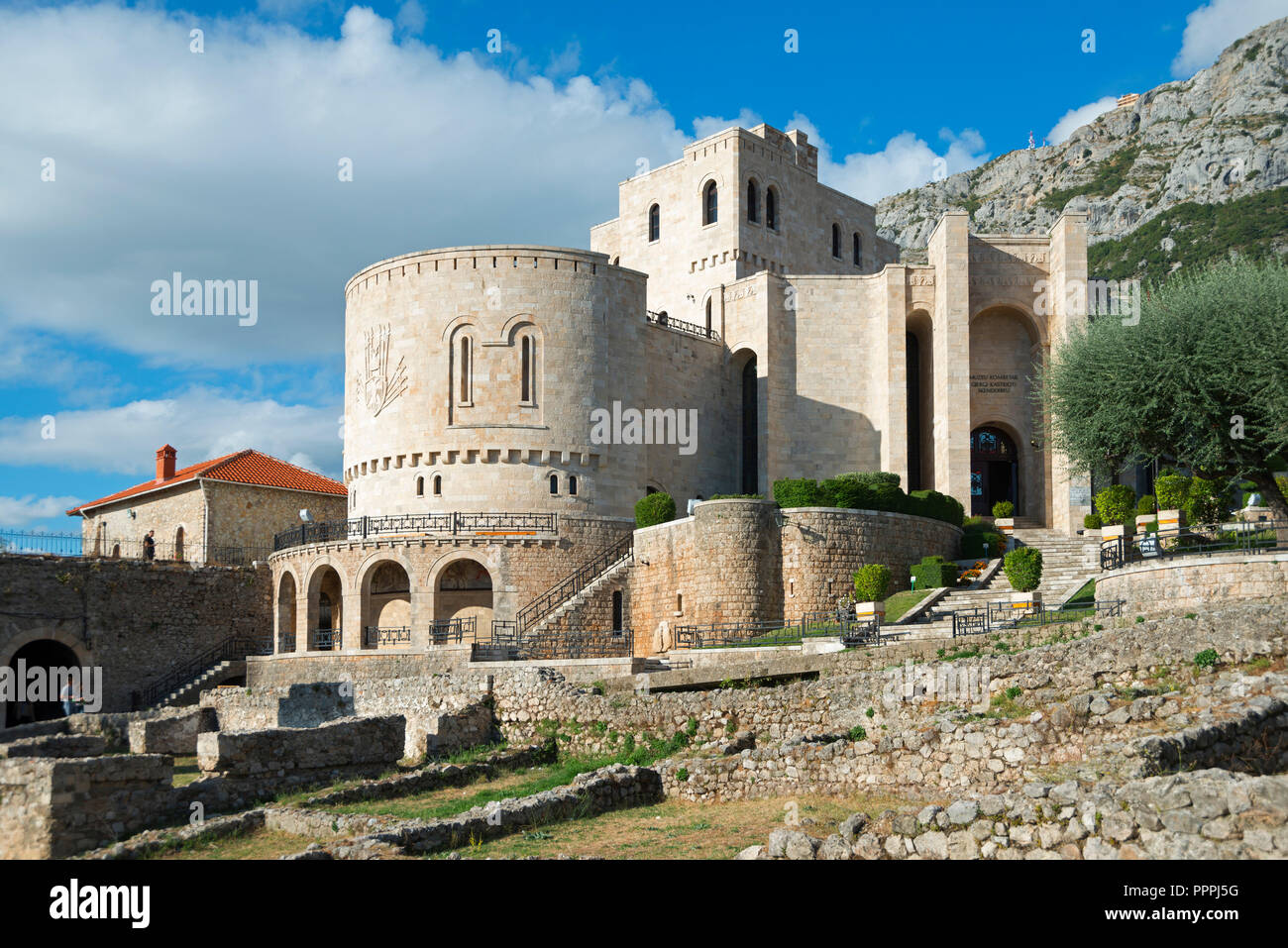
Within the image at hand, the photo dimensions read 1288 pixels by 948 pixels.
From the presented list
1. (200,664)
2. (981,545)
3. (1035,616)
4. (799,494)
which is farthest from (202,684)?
(1035,616)

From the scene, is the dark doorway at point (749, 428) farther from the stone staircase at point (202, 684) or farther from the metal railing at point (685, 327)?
the stone staircase at point (202, 684)

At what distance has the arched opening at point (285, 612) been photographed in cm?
3834

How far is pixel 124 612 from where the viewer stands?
36812mm

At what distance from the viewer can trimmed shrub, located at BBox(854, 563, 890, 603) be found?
2922cm

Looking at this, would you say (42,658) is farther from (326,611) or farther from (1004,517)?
(1004,517)

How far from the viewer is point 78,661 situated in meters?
35.7

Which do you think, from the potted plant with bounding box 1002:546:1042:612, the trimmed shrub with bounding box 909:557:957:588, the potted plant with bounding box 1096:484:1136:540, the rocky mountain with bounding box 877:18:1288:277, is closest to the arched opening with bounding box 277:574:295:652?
the trimmed shrub with bounding box 909:557:957:588

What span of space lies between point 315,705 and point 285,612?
33.1 ft

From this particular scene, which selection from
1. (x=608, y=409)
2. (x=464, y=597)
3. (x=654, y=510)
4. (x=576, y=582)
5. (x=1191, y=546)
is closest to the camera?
(x=1191, y=546)

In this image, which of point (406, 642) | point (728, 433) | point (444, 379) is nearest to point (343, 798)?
point (406, 642)

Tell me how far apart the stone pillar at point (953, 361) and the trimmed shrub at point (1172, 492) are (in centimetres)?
718
